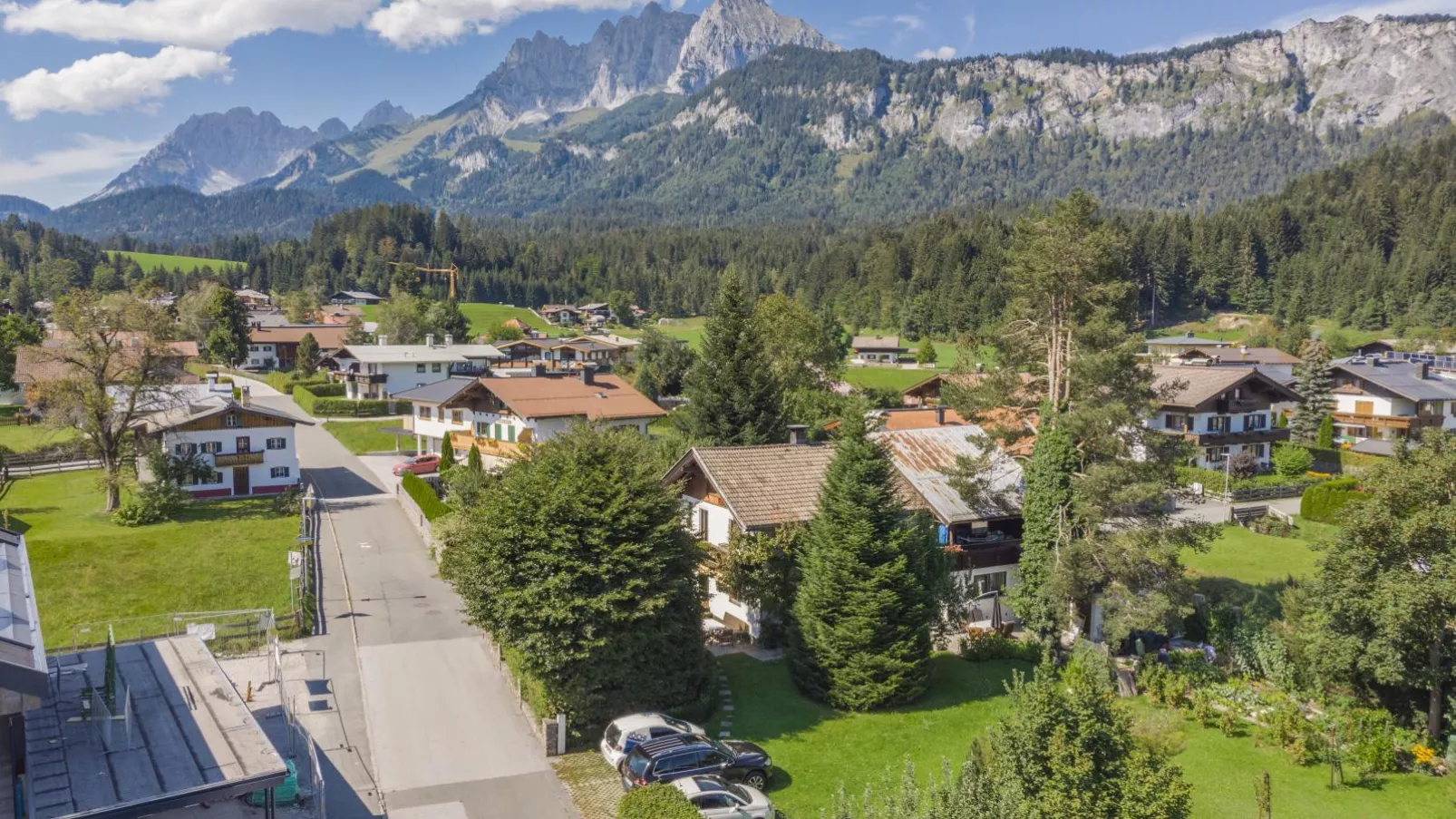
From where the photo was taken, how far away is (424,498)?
4528cm

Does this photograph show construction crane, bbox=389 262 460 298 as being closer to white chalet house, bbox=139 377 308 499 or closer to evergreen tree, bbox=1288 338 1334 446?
white chalet house, bbox=139 377 308 499

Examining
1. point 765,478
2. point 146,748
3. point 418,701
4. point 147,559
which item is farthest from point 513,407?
point 146,748

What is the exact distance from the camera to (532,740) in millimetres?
24047

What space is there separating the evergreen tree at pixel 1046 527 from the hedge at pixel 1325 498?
29.8 metres

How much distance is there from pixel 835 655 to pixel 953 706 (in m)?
3.95

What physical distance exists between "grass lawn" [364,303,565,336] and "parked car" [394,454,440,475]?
278ft

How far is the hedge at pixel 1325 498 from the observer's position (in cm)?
5188

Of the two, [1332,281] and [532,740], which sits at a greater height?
[1332,281]

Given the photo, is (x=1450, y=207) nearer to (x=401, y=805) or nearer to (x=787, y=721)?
(x=787, y=721)

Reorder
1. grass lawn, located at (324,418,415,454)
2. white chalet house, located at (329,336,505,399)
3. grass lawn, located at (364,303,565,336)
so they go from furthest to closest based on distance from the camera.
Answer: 1. grass lawn, located at (364,303,565,336)
2. white chalet house, located at (329,336,505,399)
3. grass lawn, located at (324,418,415,454)

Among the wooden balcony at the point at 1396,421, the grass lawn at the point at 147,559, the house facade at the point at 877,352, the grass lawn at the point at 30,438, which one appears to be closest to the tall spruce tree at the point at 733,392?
the grass lawn at the point at 147,559

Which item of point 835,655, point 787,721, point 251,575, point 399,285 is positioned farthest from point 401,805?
point 399,285

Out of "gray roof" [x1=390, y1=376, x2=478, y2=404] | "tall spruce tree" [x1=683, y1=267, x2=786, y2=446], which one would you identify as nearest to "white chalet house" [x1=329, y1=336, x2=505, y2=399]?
"gray roof" [x1=390, y1=376, x2=478, y2=404]

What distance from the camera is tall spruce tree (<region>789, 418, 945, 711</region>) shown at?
26047 mm
